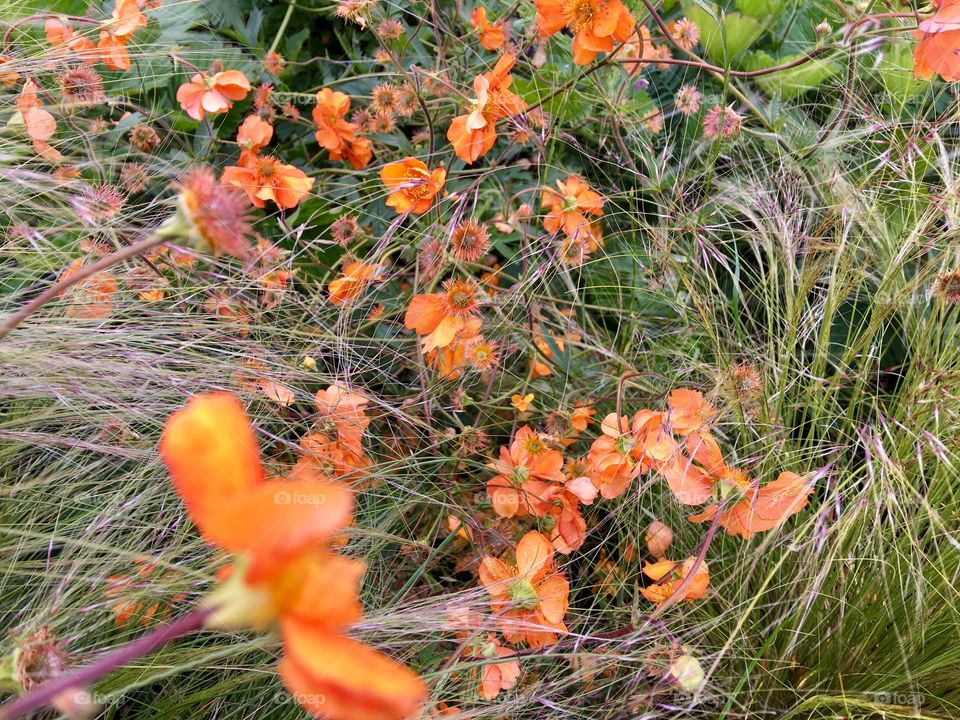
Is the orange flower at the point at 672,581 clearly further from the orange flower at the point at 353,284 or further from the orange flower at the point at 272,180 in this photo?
the orange flower at the point at 272,180

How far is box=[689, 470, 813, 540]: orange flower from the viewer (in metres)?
0.76

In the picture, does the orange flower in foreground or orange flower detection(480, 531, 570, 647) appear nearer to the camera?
the orange flower in foreground

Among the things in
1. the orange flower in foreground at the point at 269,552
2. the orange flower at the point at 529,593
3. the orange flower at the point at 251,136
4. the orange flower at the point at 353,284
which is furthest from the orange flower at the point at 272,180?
the orange flower in foreground at the point at 269,552

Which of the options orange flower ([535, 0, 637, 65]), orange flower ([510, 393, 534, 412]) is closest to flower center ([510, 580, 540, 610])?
orange flower ([510, 393, 534, 412])

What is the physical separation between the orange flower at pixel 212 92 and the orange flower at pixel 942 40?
770 millimetres

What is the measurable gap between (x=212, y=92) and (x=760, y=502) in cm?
79

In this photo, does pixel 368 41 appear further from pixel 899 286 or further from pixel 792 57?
pixel 899 286

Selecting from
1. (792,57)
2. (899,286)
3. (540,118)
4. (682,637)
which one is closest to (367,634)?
(682,637)

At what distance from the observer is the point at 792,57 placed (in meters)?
1.23

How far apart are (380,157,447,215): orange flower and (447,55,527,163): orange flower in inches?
1.6

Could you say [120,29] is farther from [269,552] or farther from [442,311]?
[269,552]

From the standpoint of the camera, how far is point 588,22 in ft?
2.85

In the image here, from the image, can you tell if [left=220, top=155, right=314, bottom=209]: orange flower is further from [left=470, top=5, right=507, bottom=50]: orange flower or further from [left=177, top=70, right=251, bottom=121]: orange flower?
[left=470, top=5, right=507, bottom=50]: orange flower

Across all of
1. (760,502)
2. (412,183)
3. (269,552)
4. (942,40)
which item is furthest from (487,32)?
(269,552)
